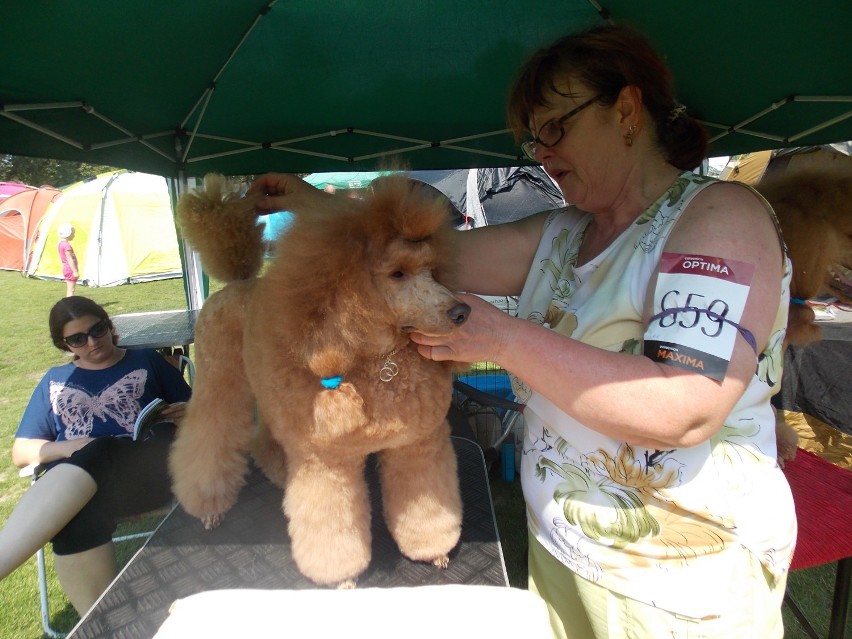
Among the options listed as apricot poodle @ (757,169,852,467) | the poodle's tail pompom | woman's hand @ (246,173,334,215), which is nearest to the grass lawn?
apricot poodle @ (757,169,852,467)

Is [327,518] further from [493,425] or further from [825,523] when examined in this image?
[493,425]

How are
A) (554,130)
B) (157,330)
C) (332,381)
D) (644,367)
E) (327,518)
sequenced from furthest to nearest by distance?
(157,330)
(327,518)
(332,381)
(554,130)
(644,367)

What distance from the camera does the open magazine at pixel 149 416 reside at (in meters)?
1.81

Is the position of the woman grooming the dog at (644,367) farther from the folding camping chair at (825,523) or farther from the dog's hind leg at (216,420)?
the folding camping chair at (825,523)

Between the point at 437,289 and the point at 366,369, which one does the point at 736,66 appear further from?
the point at 366,369

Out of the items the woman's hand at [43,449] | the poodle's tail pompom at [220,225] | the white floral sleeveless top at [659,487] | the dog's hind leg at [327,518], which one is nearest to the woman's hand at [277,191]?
the poodle's tail pompom at [220,225]

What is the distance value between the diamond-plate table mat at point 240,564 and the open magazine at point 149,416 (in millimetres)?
382

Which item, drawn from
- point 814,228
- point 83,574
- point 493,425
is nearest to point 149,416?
point 83,574

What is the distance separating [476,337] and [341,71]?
1361 mm

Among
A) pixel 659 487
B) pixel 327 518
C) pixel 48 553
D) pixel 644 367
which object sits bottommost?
pixel 48 553

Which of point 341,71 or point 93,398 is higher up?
point 341,71

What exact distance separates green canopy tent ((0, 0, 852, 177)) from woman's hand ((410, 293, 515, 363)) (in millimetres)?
954

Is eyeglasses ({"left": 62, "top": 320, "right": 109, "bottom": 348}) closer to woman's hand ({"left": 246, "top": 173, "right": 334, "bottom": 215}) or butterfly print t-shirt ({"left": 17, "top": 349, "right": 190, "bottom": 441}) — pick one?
butterfly print t-shirt ({"left": 17, "top": 349, "right": 190, "bottom": 441})

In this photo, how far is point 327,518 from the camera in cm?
117
